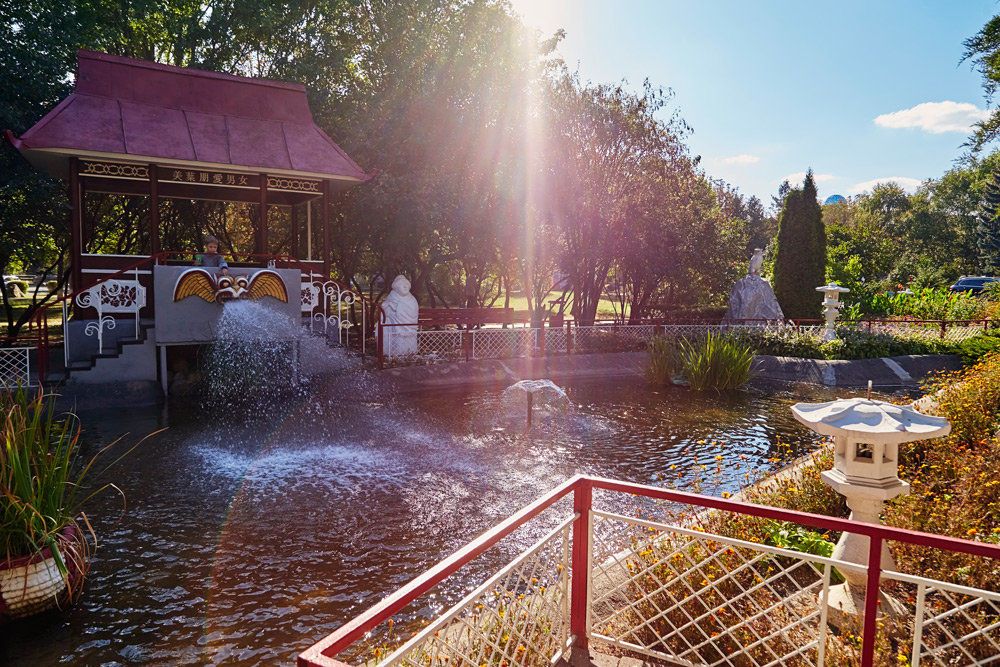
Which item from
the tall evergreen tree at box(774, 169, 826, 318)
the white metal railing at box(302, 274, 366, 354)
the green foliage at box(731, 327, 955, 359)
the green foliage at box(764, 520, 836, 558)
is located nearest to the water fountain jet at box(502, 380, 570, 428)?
the white metal railing at box(302, 274, 366, 354)

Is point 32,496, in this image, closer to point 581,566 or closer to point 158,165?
point 581,566

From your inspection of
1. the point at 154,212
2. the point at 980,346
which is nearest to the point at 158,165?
the point at 154,212

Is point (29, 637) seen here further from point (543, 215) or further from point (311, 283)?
point (543, 215)

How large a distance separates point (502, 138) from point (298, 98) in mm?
5895

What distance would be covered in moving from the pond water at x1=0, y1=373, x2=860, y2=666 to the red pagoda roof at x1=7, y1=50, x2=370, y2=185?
5.36m

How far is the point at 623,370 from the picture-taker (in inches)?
619

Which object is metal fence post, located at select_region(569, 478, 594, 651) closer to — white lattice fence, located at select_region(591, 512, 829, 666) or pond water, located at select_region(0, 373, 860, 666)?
white lattice fence, located at select_region(591, 512, 829, 666)

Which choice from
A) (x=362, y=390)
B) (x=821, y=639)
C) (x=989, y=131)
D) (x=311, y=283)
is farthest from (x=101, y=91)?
(x=989, y=131)

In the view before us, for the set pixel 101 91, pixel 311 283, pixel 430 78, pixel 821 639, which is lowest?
pixel 821 639

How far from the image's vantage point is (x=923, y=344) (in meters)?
15.9

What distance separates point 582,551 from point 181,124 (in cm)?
1402

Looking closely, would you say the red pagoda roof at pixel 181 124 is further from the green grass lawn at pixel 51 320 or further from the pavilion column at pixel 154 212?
the green grass lawn at pixel 51 320

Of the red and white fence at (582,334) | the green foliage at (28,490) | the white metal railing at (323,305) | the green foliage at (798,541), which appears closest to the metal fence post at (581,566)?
the green foliage at (798,541)

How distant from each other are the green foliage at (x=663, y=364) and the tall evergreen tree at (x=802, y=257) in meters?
9.37
